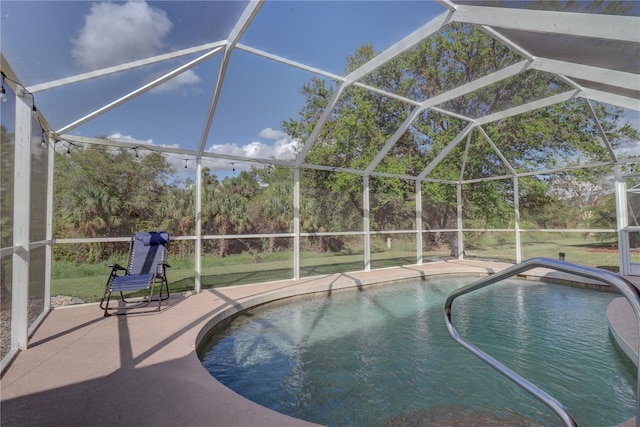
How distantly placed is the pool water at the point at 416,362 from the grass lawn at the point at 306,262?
3.24 metres

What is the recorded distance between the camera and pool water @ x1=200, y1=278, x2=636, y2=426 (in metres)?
2.48

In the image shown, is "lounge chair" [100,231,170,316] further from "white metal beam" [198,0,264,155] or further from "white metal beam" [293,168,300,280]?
"white metal beam" [293,168,300,280]

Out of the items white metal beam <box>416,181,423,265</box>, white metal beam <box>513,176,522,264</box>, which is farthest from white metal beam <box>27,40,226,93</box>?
white metal beam <box>513,176,522,264</box>

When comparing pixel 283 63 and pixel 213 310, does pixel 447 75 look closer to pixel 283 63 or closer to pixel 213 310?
pixel 283 63

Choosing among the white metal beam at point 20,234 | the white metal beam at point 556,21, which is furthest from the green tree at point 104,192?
the white metal beam at point 556,21

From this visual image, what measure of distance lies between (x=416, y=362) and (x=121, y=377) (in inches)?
106

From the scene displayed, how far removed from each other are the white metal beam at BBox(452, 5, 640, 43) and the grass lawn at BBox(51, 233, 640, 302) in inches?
242

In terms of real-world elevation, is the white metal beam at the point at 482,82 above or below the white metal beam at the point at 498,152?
above

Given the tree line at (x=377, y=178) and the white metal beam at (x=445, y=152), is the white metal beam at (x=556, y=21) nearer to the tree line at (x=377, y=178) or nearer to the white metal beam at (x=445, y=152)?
the tree line at (x=377, y=178)

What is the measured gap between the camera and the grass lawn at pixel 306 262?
766cm

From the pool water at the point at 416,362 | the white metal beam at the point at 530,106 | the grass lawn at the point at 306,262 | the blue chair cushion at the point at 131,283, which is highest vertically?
the white metal beam at the point at 530,106

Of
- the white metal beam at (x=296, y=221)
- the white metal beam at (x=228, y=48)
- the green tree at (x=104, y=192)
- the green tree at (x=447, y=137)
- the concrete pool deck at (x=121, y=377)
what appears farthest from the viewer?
the green tree at (x=104, y=192)

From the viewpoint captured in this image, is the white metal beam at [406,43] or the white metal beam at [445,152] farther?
the white metal beam at [445,152]

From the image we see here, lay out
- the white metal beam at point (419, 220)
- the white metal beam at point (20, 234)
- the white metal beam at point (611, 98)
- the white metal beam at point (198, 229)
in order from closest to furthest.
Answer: the white metal beam at point (20, 234)
the white metal beam at point (611, 98)
the white metal beam at point (198, 229)
the white metal beam at point (419, 220)
